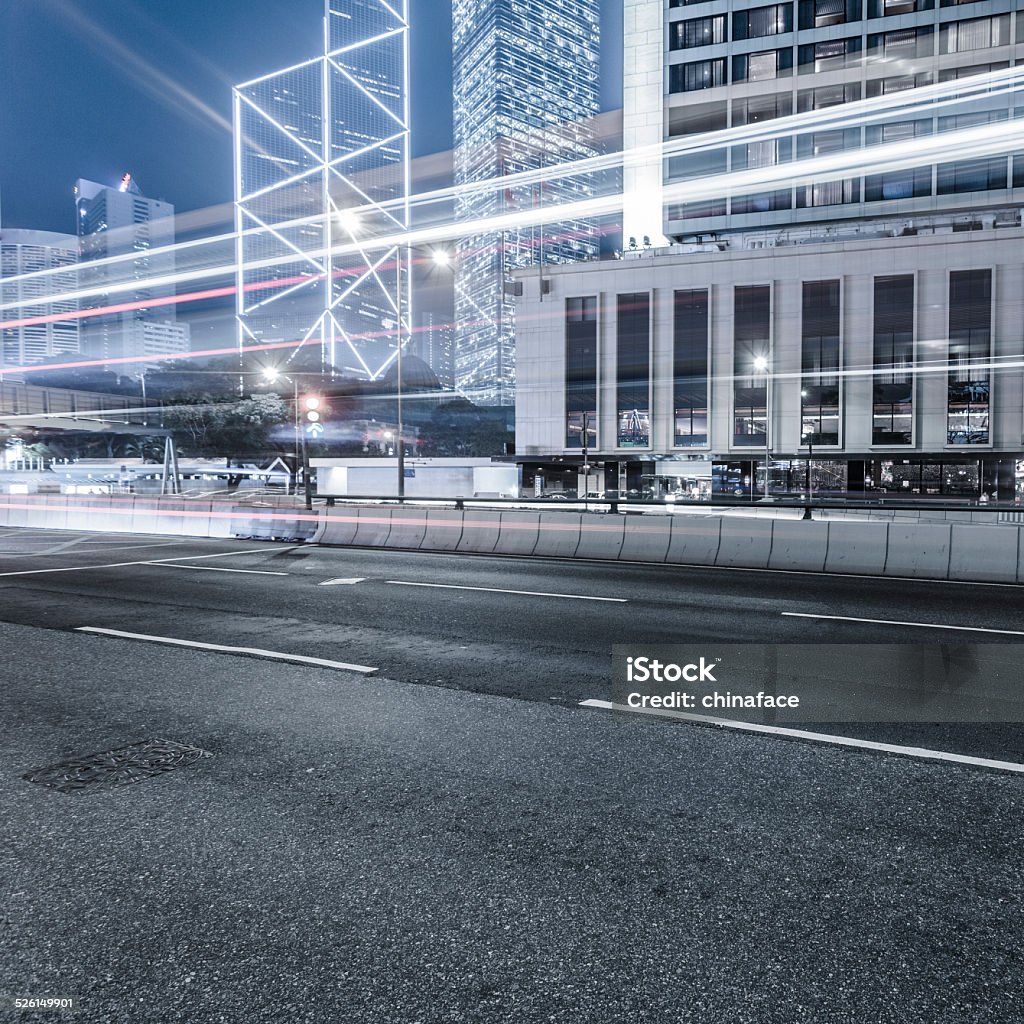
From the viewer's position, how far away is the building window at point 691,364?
60250mm

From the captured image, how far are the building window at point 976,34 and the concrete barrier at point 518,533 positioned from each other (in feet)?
196

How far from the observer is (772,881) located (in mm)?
3080

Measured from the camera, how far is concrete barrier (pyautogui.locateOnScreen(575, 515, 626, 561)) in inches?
633

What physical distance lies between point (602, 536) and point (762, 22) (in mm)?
60993

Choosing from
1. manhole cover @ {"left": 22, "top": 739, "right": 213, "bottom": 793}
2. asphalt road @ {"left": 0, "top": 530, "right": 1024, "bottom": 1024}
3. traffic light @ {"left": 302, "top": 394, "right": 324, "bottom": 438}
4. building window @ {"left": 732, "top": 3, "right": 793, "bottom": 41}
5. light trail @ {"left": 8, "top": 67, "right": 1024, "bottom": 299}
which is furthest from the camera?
building window @ {"left": 732, "top": 3, "right": 793, "bottom": 41}

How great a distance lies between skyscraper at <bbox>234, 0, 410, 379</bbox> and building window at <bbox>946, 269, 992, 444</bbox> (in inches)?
4686

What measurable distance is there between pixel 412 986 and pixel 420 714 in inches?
120

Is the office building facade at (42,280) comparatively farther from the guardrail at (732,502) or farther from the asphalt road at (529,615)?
the asphalt road at (529,615)

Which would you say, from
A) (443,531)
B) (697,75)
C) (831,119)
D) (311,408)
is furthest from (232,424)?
(443,531)

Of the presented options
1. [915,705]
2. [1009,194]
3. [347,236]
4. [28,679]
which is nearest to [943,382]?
[1009,194]

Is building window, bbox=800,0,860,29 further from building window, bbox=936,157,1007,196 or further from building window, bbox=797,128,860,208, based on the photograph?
building window, bbox=936,157,1007,196

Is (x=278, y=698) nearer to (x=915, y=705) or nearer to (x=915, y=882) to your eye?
(x=915, y=882)

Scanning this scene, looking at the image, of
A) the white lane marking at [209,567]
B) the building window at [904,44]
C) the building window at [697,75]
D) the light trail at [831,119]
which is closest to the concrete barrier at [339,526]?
the white lane marking at [209,567]

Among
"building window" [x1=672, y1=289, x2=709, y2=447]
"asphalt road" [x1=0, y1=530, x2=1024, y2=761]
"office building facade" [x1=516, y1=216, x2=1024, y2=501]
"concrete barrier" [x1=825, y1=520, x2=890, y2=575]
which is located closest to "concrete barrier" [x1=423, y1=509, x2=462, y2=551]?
"asphalt road" [x1=0, y1=530, x2=1024, y2=761]
